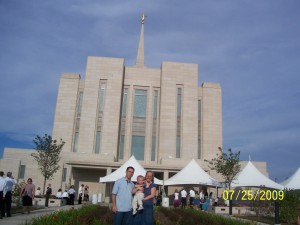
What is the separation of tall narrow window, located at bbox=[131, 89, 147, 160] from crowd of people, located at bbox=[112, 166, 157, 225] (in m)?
34.9

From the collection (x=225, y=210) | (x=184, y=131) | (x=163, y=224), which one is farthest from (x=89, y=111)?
(x=163, y=224)

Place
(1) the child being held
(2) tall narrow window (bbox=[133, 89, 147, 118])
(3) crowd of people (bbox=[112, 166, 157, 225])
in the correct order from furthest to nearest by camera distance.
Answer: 1. (2) tall narrow window (bbox=[133, 89, 147, 118])
2. (1) the child being held
3. (3) crowd of people (bbox=[112, 166, 157, 225])

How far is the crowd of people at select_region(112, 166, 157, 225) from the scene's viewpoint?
22.3 feet

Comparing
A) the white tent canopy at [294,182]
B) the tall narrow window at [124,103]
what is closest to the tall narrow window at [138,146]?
the tall narrow window at [124,103]

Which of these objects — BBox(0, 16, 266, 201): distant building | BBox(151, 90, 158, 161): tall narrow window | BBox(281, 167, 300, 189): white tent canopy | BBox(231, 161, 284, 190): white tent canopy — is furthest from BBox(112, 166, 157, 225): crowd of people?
BBox(151, 90, 158, 161): tall narrow window

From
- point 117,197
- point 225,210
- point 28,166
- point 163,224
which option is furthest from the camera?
point 28,166

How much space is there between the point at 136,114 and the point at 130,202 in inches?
1457

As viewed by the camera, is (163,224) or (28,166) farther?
(28,166)

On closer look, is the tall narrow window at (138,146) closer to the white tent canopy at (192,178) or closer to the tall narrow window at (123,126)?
the tall narrow window at (123,126)

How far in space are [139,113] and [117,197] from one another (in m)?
37.0

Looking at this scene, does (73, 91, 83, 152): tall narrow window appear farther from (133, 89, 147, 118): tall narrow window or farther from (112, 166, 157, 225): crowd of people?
(112, 166, 157, 225): crowd of people

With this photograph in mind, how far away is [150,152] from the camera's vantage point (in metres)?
42.1


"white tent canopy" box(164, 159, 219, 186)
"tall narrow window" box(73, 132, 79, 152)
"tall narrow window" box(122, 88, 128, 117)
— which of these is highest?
"tall narrow window" box(122, 88, 128, 117)

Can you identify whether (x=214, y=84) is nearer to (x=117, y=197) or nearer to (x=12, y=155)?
(x=12, y=155)
